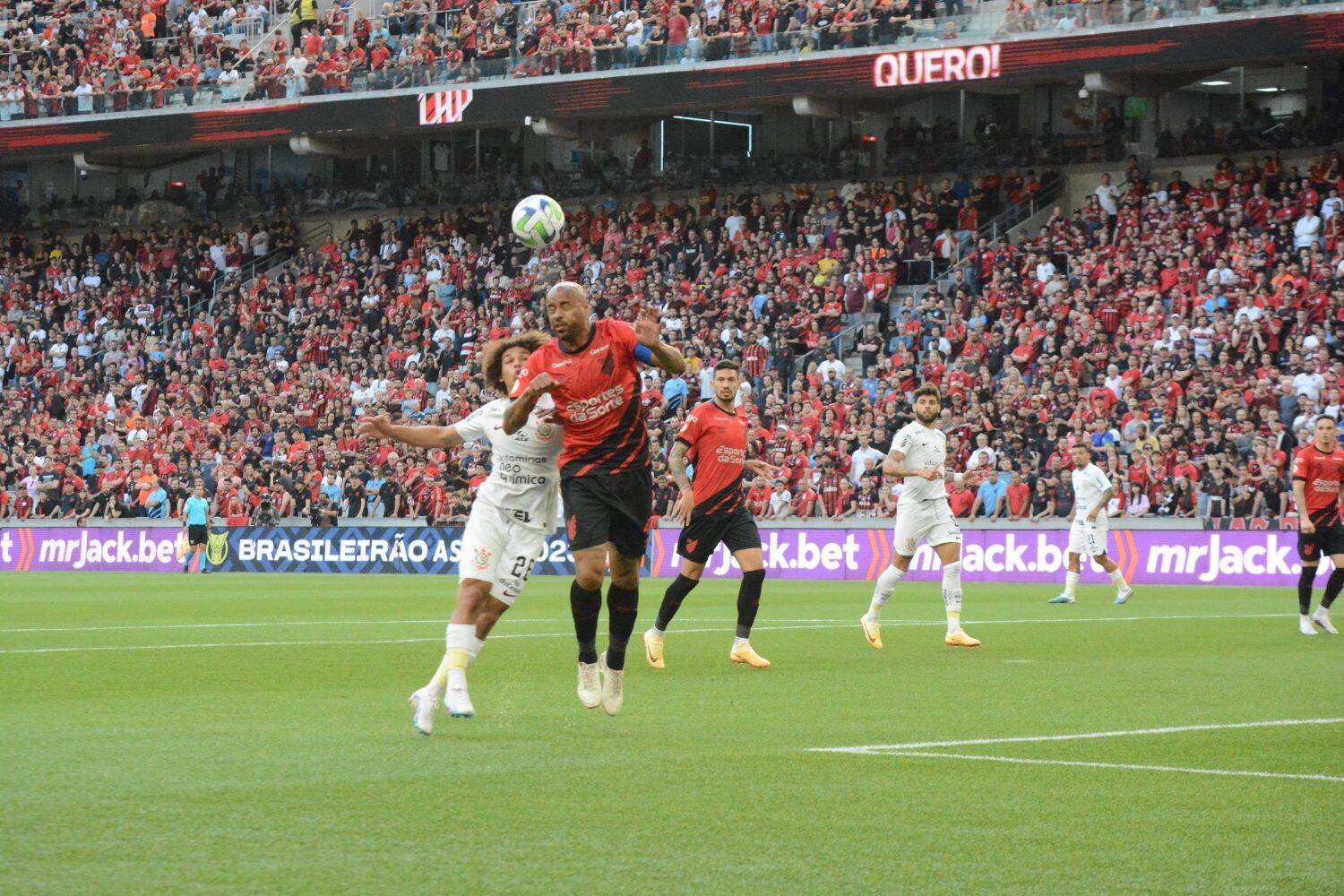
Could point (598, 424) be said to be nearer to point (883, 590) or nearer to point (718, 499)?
point (718, 499)

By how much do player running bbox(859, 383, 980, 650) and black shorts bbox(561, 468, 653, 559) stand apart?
22.3 feet

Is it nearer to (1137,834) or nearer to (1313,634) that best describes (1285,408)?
(1313,634)

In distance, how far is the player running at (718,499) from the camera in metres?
14.8

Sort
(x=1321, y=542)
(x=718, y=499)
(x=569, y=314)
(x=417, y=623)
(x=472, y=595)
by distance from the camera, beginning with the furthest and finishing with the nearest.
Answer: (x=417, y=623)
(x=1321, y=542)
(x=718, y=499)
(x=472, y=595)
(x=569, y=314)

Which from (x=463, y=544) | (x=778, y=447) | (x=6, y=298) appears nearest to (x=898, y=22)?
(x=778, y=447)

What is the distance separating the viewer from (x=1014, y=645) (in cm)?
1664

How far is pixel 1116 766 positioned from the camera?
8320mm

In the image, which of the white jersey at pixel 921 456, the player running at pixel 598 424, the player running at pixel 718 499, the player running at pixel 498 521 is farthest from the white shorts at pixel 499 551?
the white jersey at pixel 921 456

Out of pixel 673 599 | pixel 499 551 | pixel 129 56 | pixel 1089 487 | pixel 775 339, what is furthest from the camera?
pixel 129 56

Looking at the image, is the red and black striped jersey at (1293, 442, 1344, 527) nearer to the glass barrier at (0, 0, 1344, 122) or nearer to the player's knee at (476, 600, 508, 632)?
the player's knee at (476, 600, 508, 632)

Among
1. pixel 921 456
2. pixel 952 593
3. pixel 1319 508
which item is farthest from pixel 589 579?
pixel 1319 508

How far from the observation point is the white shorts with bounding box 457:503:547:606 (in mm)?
10055

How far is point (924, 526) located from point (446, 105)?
95.8 ft

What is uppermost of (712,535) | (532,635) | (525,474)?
(525,474)
